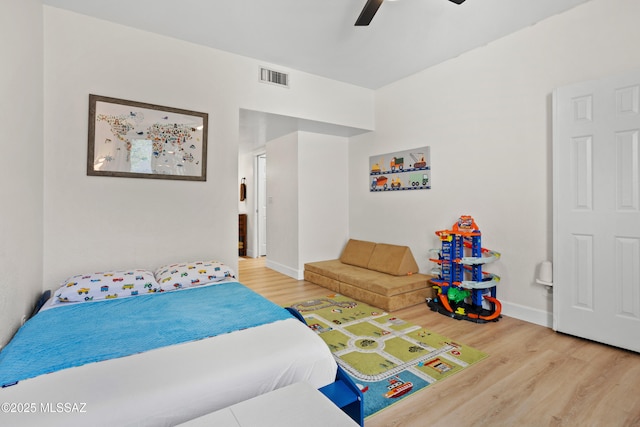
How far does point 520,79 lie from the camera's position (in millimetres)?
3082

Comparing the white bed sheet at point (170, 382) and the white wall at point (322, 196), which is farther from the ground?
the white wall at point (322, 196)

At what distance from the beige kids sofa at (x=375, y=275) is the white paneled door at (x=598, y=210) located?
1.35 meters

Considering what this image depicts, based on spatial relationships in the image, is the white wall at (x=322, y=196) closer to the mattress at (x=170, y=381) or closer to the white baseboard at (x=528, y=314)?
the white baseboard at (x=528, y=314)

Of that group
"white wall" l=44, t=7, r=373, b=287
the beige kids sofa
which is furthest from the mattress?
the beige kids sofa

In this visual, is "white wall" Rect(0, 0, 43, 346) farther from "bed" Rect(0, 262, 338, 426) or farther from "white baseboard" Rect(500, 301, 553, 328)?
"white baseboard" Rect(500, 301, 553, 328)

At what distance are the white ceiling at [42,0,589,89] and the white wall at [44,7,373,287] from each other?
0.20 m

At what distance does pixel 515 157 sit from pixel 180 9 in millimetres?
3413

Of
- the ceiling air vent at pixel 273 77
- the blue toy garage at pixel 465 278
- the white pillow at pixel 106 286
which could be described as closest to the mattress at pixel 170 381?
the white pillow at pixel 106 286

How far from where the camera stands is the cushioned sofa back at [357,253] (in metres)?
4.45

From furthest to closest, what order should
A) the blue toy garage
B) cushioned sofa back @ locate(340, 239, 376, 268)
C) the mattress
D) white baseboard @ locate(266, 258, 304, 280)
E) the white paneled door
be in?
white baseboard @ locate(266, 258, 304, 280) → cushioned sofa back @ locate(340, 239, 376, 268) → the blue toy garage → the white paneled door → the mattress

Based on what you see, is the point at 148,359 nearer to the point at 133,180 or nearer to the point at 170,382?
the point at 170,382

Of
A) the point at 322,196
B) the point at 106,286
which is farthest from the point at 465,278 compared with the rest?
the point at 106,286

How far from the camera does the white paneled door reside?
2.38 m

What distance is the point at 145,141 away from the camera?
2965 millimetres
